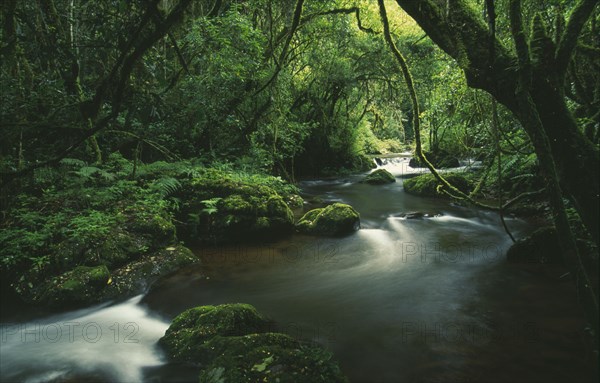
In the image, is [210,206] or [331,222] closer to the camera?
[210,206]

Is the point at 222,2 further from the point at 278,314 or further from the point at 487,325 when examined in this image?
the point at 487,325

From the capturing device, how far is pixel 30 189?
263 inches

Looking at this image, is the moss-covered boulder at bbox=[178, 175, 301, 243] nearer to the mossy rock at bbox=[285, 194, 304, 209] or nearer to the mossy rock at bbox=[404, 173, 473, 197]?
the mossy rock at bbox=[285, 194, 304, 209]

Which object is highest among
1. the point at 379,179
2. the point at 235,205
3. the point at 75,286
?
the point at 379,179

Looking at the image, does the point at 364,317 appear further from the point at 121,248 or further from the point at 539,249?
the point at 121,248

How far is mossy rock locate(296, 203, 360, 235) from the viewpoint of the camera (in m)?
8.12

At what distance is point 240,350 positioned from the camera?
3.12 meters

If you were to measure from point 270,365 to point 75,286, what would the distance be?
136 inches

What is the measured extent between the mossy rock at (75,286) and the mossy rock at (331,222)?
4298 millimetres

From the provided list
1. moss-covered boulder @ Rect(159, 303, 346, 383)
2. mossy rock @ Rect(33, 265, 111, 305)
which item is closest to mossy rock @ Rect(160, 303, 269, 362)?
moss-covered boulder @ Rect(159, 303, 346, 383)

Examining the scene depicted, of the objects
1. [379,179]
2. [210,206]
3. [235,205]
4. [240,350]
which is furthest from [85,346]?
[379,179]

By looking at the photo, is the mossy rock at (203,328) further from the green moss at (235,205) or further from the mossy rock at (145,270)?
the green moss at (235,205)

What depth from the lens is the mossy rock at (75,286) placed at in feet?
15.6

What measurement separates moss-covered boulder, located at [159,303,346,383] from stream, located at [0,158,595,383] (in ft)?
0.79
